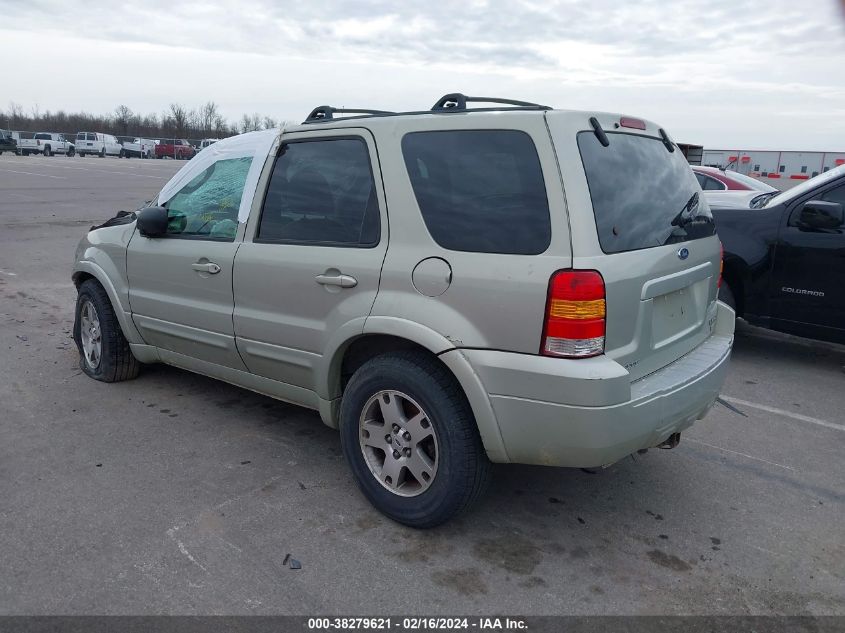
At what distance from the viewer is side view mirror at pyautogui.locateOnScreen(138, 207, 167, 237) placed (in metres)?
4.35

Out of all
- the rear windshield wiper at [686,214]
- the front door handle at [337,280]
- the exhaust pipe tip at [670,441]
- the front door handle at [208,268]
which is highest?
the rear windshield wiper at [686,214]

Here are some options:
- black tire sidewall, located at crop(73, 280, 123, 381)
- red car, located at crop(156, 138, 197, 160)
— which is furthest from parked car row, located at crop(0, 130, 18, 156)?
black tire sidewall, located at crop(73, 280, 123, 381)

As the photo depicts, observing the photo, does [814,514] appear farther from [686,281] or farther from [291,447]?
[291,447]

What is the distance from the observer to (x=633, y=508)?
140 inches

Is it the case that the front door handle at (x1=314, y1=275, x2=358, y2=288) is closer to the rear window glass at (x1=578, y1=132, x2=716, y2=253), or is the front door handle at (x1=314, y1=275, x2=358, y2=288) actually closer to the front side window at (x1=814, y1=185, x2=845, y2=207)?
the rear window glass at (x1=578, y1=132, x2=716, y2=253)

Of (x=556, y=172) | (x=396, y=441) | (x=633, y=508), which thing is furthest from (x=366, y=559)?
(x=556, y=172)

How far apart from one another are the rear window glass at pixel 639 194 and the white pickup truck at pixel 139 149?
6605cm

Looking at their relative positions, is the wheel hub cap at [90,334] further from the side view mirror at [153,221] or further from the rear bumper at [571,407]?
the rear bumper at [571,407]

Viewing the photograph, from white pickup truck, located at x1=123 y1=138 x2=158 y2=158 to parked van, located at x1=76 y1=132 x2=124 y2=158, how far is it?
1.81 metres

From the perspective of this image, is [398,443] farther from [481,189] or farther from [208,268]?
[208,268]

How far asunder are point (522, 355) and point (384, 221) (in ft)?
3.09

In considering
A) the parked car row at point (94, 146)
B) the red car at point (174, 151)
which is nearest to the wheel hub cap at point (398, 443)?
the parked car row at point (94, 146)

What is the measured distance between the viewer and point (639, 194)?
3.18 meters

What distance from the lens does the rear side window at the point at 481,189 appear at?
9.57 ft
